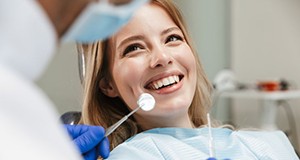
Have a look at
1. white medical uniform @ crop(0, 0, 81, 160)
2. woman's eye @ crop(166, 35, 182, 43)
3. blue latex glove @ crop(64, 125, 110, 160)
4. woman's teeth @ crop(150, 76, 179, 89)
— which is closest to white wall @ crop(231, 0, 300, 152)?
woman's eye @ crop(166, 35, 182, 43)

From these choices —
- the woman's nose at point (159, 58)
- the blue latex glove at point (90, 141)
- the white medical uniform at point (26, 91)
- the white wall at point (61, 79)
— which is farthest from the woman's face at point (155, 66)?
the white medical uniform at point (26, 91)

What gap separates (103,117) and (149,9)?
376 mm

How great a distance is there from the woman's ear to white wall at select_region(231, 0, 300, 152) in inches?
80.3

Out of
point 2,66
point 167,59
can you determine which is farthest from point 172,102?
point 2,66

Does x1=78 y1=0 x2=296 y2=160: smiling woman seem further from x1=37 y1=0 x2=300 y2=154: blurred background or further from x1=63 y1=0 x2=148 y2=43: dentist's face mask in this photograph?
x1=37 y1=0 x2=300 y2=154: blurred background

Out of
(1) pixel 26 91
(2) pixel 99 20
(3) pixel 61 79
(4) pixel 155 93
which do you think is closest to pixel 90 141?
(4) pixel 155 93

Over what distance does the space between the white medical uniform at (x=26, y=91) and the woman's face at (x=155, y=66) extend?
0.70 m

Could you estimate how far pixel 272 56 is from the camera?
3322mm

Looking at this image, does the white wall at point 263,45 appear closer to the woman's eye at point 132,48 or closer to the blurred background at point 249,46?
the blurred background at point 249,46

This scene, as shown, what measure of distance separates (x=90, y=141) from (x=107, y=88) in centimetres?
25

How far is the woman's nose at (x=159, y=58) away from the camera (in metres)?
1.33

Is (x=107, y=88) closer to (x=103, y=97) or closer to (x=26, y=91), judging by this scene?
(x=103, y=97)

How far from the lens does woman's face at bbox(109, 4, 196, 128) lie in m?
1.34

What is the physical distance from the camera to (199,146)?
1.36m
